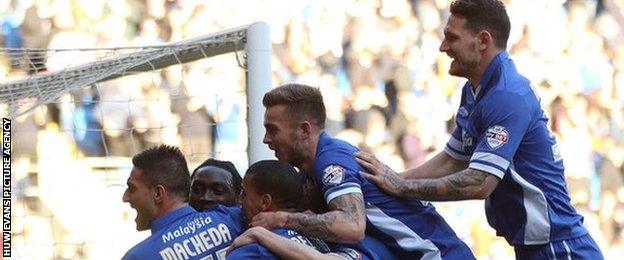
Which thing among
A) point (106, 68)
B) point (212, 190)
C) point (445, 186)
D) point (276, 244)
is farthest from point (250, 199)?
point (106, 68)

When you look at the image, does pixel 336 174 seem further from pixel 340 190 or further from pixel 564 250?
pixel 564 250

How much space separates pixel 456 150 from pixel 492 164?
1.05 feet

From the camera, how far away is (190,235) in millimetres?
2449

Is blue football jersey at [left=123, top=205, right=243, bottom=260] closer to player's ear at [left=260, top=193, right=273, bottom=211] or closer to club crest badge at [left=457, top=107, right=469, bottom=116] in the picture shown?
player's ear at [left=260, top=193, right=273, bottom=211]

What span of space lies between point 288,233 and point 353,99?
4.58 m

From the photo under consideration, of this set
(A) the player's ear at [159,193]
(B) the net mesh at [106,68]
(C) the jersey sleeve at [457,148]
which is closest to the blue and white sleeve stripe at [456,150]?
(C) the jersey sleeve at [457,148]

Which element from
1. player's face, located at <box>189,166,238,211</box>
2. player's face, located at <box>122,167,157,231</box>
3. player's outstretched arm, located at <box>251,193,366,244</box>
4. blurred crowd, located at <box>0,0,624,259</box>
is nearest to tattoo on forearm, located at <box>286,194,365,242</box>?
player's outstretched arm, located at <box>251,193,366,244</box>

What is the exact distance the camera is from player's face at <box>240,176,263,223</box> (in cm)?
237

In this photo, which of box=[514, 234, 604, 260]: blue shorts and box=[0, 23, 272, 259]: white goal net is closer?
box=[514, 234, 604, 260]: blue shorts

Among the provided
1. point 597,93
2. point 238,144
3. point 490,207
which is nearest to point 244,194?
point 490,207

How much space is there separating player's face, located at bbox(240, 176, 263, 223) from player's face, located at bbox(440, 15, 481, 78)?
469 mm

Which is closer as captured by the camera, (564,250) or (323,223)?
(323,223)

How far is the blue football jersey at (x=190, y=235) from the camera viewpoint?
242 centimetres

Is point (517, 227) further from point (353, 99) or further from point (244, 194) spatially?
point (353, 99)
